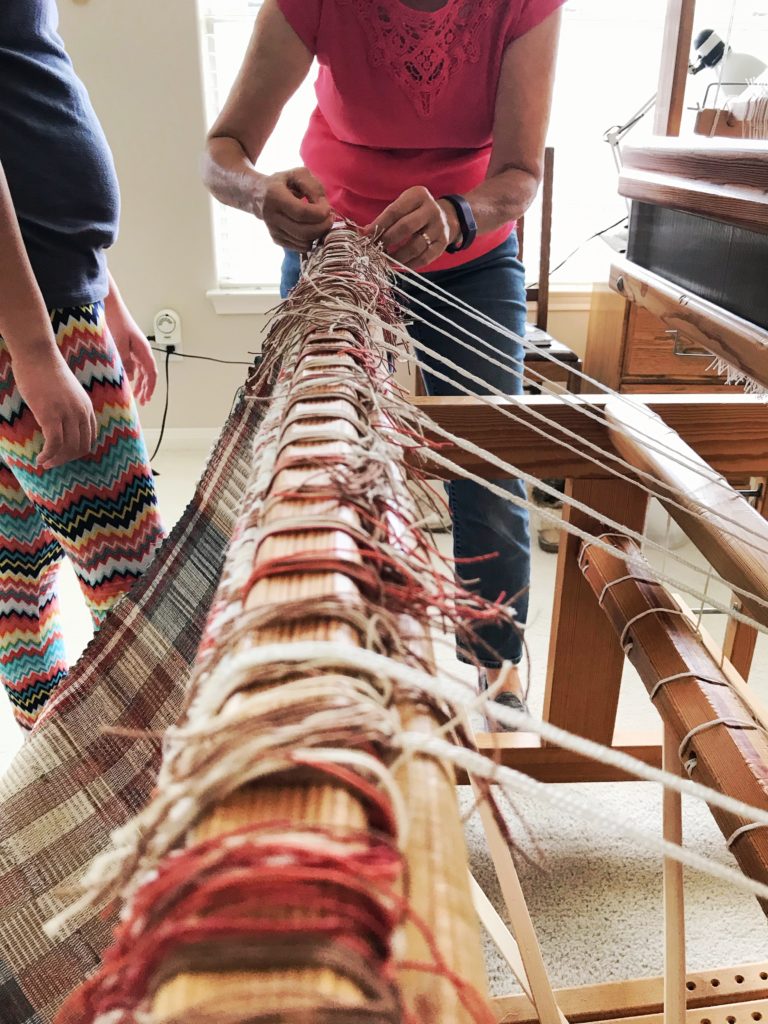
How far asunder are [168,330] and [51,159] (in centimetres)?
164

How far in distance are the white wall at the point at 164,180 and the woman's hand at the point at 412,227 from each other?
1.65 m

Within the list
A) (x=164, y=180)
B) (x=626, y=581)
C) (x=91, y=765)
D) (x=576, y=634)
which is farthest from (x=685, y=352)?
(x=164, y=180)

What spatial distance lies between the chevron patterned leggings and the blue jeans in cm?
31

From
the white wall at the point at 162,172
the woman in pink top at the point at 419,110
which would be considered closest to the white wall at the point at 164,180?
the white wall at the point at 162,172

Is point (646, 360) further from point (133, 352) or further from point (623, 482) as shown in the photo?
point (133, 352)

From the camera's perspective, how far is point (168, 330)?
2.30m

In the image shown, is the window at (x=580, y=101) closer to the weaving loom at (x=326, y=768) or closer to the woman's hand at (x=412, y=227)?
the woman's hand at (x=412, y=227)

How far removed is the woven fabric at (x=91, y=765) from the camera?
56 cm

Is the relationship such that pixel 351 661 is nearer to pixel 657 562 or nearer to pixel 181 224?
pixel 657 562

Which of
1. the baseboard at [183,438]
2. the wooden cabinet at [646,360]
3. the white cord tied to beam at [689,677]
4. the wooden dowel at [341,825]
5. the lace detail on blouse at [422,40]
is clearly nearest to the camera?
the wooden dowel at [341,825]

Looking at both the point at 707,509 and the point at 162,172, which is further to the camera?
the point at 162,172

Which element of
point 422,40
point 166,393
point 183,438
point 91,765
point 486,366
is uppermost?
point 422,40

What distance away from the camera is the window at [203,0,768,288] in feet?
6.89

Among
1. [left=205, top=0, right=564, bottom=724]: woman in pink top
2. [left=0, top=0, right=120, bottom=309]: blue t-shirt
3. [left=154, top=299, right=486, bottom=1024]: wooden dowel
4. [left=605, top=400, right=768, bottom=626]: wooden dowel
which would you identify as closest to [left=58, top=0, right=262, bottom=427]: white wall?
[left=205, top=0, right=564, bottom=724]: woman in pink top
